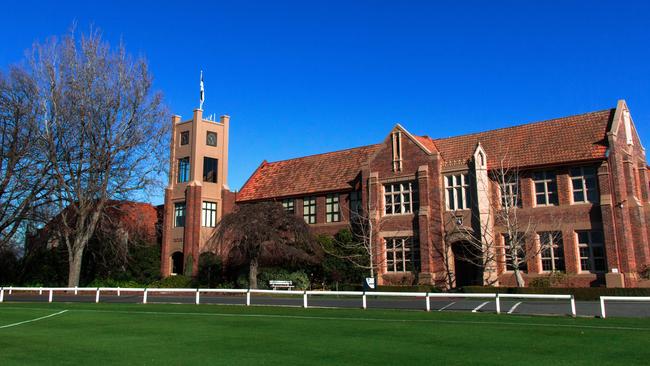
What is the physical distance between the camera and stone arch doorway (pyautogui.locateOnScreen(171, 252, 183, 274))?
4469 cm

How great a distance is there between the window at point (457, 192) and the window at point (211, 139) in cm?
2055

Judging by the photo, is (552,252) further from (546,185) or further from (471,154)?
(471,154)

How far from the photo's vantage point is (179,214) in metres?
45.2

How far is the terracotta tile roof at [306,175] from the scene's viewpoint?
41375mm

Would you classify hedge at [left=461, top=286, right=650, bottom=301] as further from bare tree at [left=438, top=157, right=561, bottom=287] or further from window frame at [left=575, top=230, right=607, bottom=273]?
window frame at [left=575, top=230, right=607, bottom=273]

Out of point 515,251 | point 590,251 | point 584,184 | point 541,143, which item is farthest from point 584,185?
point 515,251

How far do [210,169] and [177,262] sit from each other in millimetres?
8145

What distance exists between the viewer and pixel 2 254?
46156mm

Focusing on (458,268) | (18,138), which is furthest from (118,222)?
(458,268)

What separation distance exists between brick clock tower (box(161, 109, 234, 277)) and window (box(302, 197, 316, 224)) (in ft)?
23.9

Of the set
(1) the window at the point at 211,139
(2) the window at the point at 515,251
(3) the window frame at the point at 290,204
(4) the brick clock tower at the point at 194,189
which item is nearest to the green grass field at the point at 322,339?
(2) the window at the point at 515,251

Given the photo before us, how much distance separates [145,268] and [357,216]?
17912mm

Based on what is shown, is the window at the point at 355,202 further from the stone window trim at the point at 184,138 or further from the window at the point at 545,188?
the stone window trim at the point at 184,138

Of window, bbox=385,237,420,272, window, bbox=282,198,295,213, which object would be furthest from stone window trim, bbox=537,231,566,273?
window, bbox=282,198,295,213
